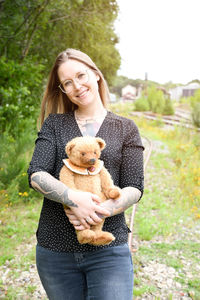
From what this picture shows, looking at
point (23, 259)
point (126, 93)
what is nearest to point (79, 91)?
point (23, 259)

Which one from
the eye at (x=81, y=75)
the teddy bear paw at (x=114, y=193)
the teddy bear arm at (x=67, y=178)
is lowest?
the teddy bear paw at (x=114, y=193)

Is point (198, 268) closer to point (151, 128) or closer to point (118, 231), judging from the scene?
point (118, 231)

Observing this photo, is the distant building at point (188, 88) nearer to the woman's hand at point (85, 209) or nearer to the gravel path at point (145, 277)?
the gravel path at point (145, 277)

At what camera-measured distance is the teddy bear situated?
1460 mm

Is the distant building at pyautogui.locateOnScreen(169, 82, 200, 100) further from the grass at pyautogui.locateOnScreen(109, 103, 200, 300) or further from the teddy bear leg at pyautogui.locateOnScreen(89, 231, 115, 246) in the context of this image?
the teddy bear leg at pyautogui.locateOnScreen(89, 231, 115, 246)

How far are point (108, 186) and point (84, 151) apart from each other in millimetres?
239

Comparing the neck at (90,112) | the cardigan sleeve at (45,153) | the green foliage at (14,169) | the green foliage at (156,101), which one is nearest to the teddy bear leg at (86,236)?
the cardigan sleeve at (45,153)

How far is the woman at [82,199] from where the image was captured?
4.77 feet

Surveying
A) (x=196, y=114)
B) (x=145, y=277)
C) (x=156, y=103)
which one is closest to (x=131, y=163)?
(x=145, y=277)

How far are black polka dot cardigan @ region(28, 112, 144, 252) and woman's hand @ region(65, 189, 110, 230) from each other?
20 cm

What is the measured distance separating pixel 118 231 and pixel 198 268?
8.45 ft

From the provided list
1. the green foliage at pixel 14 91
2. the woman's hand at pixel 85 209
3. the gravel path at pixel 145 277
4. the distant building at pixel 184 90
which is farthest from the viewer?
the distant building at pixel 184 90

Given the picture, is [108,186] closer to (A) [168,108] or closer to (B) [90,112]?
(B) [90,112]

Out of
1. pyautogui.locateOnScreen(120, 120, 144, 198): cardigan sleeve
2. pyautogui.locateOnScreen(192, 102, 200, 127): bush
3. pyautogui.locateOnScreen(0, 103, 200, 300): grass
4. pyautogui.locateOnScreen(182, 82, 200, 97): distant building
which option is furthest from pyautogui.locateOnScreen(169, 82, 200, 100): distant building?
pyautogui.locateOnScreen(120, 120, 144, 198): cardigan sleeve
